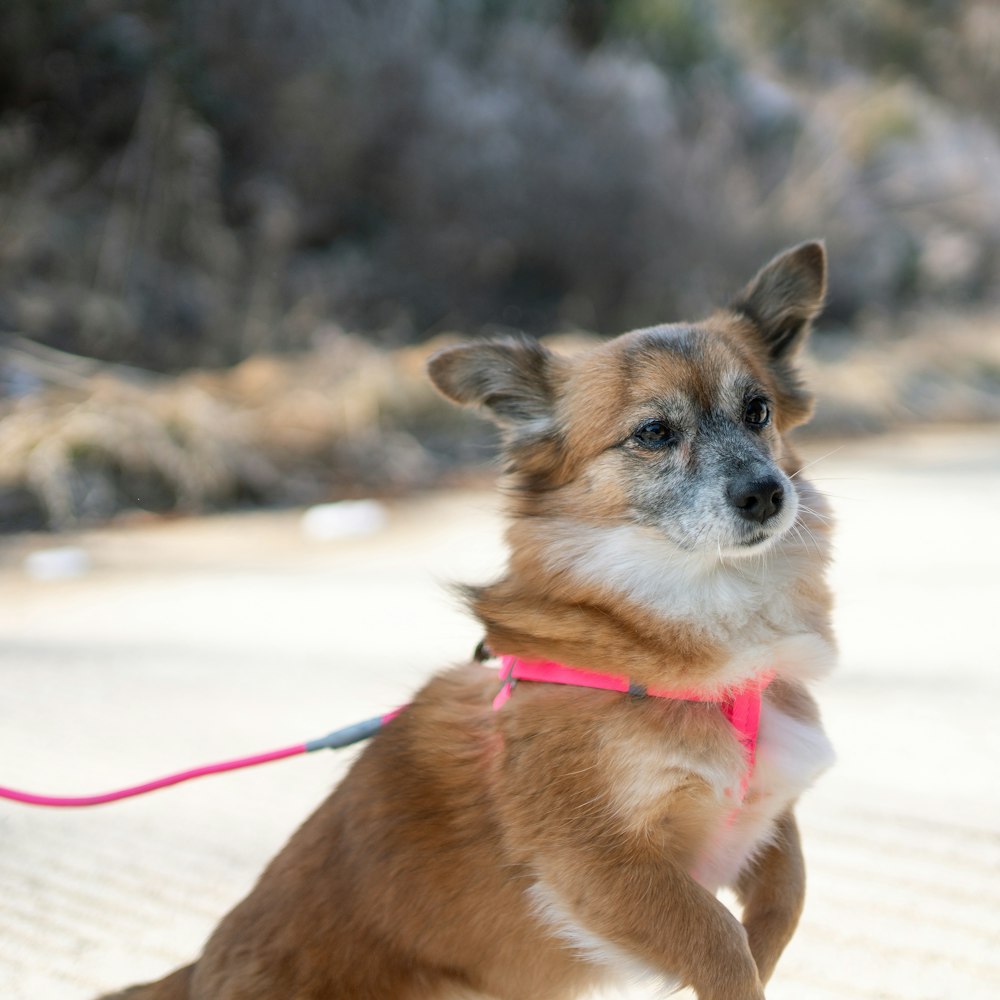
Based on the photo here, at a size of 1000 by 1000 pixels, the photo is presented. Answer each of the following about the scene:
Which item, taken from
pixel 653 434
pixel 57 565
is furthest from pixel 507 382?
pixel 57 565

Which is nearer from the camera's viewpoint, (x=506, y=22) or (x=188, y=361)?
(x=188, y=361)

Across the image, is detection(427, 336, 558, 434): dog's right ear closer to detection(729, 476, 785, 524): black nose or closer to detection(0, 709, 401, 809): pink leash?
detection(729, 476, 785, 524): black nose

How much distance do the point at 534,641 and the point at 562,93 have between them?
1275 centimetres

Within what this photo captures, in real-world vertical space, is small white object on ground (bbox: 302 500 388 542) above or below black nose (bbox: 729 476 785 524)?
below

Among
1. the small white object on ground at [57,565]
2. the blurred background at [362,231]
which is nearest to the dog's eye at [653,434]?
the small white object on ground at [57,565]

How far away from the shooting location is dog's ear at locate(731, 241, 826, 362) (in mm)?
2613

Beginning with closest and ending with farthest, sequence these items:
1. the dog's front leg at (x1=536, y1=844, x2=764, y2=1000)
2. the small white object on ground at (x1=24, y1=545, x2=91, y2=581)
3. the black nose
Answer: the dog's front leg at (x1=536, y1=844, x2=764, y2=1000) → the black nose → the small white object on ground at (x1=24, y1=545, x2=91, y2=581)

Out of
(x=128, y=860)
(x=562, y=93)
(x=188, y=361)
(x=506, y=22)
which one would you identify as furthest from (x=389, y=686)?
(x=506, y=22)

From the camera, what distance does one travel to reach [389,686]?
401cm

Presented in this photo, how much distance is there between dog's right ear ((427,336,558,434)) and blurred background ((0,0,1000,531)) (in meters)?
4.50

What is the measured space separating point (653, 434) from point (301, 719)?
183 centimetres

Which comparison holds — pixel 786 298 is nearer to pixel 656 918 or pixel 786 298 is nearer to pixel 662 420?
pixel 662 420

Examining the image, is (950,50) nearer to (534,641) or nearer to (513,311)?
(513,311)

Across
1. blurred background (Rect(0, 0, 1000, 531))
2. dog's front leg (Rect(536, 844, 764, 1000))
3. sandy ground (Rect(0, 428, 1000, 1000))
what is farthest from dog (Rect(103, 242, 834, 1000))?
blurred background (Rect(0, 0, 1000, 531))
